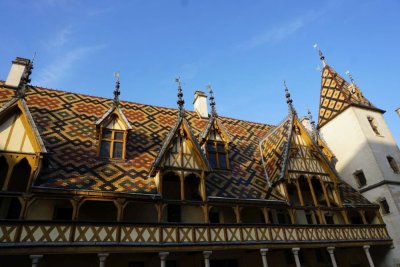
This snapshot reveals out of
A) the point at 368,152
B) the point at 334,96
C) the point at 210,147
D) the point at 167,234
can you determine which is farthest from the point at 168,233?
the point at 334,96

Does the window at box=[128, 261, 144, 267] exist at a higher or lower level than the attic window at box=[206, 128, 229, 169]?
lower

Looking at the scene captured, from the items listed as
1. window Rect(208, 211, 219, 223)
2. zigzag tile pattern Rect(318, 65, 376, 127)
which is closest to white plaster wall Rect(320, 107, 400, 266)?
zigzag tile pattern Rect(318, 65, 376, 127)

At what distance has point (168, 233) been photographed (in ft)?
39.8

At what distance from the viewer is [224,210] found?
15.1m

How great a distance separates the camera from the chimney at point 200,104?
2303 centimetres

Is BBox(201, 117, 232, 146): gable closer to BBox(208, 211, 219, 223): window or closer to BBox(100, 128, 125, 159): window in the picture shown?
BBox(208, 211, 219, 223): window

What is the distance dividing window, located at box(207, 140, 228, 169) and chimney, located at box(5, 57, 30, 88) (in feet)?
39.2

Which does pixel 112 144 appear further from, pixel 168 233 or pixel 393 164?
pixel 393 164

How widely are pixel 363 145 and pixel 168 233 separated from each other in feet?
50.8

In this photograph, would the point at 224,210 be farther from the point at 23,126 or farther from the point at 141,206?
the point at 23,126

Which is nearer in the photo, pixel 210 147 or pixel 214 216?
pixel 214 216

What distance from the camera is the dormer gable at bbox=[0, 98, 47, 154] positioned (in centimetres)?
1180

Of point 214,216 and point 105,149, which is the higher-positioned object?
point 105,149

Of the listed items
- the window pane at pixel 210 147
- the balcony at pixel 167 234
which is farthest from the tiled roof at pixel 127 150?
the balcony at pixel 167 234
